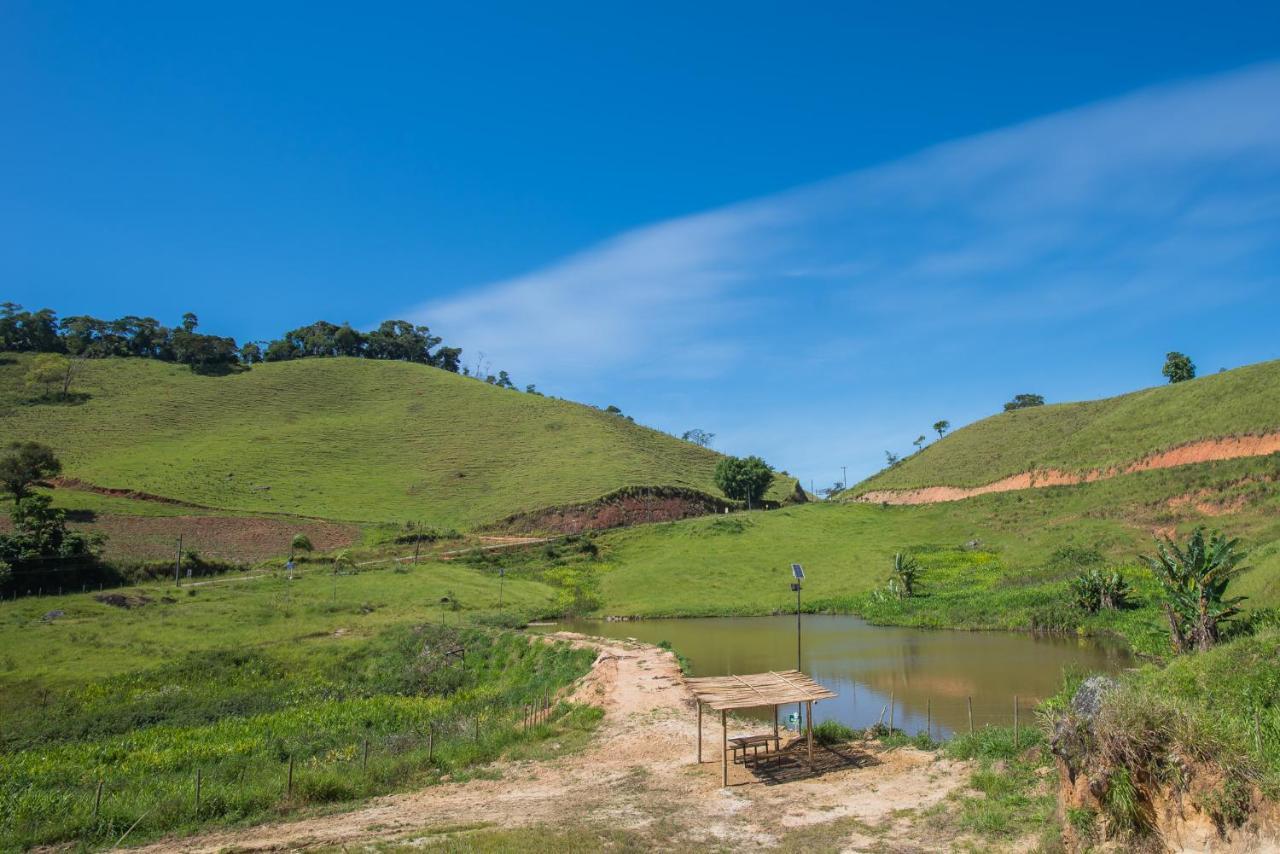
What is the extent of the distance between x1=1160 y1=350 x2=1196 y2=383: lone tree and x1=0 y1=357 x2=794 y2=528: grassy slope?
68.1 meters

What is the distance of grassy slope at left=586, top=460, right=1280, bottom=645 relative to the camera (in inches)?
1642

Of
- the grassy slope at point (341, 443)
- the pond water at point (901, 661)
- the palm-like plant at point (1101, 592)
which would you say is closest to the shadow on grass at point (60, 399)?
the grassy slope at point (341, 443)

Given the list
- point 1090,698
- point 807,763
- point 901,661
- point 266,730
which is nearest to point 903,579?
point 901,661

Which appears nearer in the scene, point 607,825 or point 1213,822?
point 1213,822

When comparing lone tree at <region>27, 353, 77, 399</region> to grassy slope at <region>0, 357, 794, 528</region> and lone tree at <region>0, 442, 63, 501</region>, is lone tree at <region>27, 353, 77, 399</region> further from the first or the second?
lone tree at <region>0, 442, 63, 501</region>

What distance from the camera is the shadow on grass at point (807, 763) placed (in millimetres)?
15734

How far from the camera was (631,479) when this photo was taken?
89438 mm

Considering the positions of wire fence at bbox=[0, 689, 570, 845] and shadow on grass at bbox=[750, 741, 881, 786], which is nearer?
wire fence at bbox=[0, 689, 570, 845]

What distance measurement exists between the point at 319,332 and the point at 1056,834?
174614mm

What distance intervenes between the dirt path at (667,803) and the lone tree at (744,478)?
74.3 meters

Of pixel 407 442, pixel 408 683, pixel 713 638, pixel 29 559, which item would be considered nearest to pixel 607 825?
pixel 408 683

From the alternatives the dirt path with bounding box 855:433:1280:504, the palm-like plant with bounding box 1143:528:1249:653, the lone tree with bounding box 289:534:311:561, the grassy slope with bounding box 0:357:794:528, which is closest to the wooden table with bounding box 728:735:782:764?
the palm-like plant with bounding box 1143:528:1249:653

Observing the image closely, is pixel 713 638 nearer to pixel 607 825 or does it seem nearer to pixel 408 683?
pixel 408 683

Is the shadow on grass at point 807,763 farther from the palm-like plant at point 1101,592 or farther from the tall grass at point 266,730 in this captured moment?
the palm-like plant at point 1101,592
